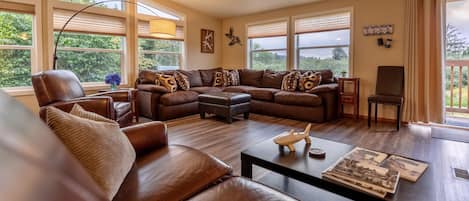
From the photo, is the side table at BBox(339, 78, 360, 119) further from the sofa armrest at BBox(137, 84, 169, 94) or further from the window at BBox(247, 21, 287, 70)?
the sofa armrest at BBox(137, 84, 169, 94)

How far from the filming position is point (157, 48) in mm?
5648

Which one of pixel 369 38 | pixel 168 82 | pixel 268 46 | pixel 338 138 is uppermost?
pixel 268 46

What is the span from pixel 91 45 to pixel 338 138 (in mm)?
4200

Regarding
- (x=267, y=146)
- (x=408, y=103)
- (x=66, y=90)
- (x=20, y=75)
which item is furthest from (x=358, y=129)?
(x=20, y=75)

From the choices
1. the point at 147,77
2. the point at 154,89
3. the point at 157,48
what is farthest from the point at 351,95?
the point at 157,48

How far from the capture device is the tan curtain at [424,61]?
13.0 ft

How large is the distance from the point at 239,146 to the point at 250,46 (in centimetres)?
376

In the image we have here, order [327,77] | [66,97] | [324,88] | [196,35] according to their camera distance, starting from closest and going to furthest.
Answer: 1. [66,97]
2. [324,88]
3. [327,77]
4. [196,35]

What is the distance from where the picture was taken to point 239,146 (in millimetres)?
3127

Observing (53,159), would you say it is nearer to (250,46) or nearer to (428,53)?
(428,53)

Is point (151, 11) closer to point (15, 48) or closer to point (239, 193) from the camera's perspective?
point (15, 48)

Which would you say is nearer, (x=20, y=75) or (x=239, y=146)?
(x=239, y=146)

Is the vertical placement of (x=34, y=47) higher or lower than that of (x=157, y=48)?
lower

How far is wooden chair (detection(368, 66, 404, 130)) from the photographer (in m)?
3.99
